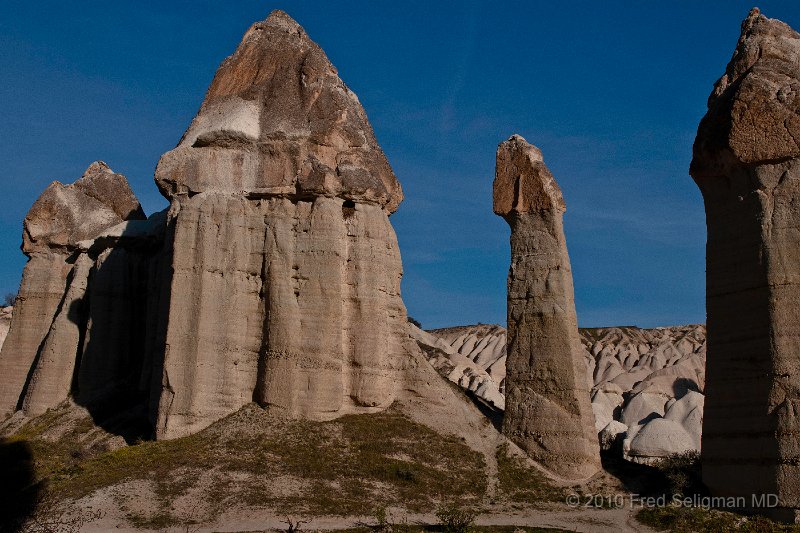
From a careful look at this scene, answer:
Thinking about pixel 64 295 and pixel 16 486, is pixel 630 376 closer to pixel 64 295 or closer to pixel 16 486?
pixel 64 295

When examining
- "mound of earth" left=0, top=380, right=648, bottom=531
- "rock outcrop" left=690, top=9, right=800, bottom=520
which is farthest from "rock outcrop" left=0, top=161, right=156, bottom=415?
"rock outcrop" left=690, top=9, right=800, bottom=520

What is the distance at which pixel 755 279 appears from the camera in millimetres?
23625

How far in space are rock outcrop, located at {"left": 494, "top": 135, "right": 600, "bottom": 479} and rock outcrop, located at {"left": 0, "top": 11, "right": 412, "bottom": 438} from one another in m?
3.60

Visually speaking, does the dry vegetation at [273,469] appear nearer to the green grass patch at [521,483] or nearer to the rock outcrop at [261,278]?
the green grass patch at [521,483]

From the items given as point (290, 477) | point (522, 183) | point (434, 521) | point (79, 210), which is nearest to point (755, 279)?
point (522, 183)

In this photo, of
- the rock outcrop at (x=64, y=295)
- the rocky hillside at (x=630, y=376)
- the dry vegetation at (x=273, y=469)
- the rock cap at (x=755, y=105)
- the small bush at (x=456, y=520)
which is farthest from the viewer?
the rocky hillside at (x=630, y=376)

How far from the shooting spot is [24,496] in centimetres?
2467

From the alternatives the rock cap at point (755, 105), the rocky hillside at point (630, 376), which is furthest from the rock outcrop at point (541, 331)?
the rocky hillside at point (630, 376)

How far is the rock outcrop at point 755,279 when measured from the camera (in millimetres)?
22562

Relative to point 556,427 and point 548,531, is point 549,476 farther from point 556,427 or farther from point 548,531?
point 548,531

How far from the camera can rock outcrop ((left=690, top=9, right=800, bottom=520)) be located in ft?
74.0

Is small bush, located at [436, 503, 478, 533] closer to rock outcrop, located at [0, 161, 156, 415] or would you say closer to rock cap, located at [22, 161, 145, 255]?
rock outcrop, located at [0, 161, 156, 415]

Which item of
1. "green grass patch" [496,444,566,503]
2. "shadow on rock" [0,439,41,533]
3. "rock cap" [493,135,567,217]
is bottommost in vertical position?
"shadow on rock" [0,439,41,533]

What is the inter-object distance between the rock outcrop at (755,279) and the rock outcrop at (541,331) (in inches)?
180
